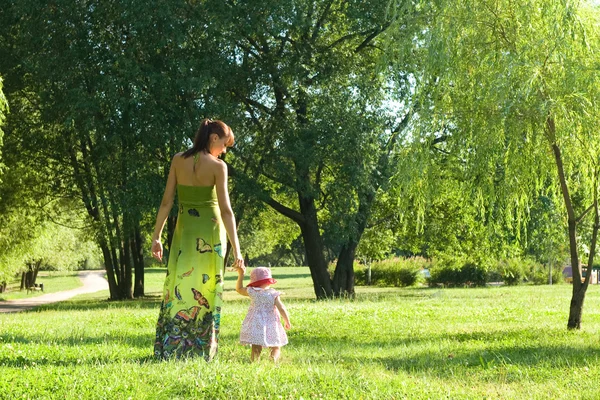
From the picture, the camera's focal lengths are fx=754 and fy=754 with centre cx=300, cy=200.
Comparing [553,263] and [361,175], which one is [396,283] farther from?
[361,175]

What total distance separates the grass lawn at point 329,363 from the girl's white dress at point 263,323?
305mm

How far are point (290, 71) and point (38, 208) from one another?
12.9 meters

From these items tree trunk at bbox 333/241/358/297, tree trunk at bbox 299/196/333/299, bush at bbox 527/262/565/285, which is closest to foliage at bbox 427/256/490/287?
bush at bbox 527/262/565/285

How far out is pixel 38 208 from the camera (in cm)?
2925

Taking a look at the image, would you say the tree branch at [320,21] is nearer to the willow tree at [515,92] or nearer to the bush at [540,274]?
the willow tree at [515,92]

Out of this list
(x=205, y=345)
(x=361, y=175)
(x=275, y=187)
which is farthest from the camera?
(x=275, y=187)

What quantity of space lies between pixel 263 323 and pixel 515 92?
5202mm

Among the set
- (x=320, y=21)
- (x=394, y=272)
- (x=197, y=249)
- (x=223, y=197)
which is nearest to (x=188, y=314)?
(x=197, y=249)

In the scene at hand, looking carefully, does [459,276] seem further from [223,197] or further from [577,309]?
[223,197]

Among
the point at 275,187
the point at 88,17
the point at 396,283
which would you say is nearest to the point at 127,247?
the point at 275,187

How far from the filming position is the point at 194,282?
733cm

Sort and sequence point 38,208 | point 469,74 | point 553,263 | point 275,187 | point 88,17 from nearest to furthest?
point 469,74 → point 88,17 → point 275,187 → point 38,208 → point 553,263

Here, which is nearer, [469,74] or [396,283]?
[469,74]

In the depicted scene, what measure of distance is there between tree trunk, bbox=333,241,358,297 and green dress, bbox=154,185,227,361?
1934 cm
